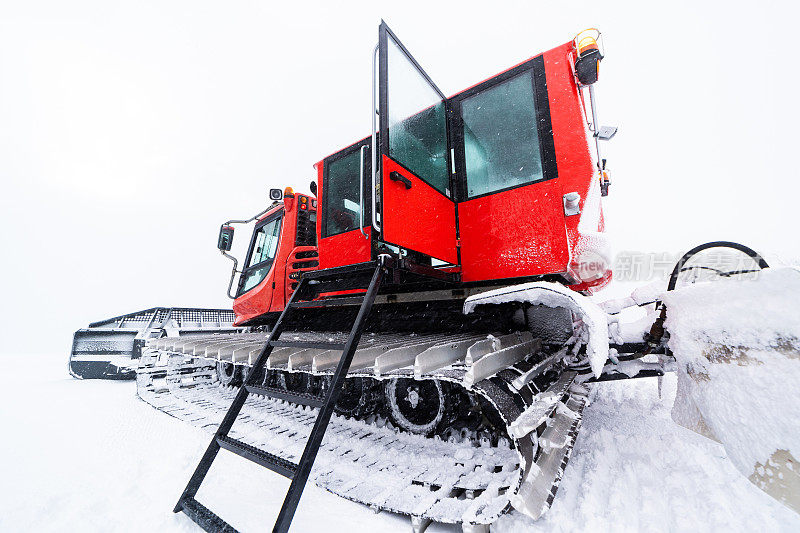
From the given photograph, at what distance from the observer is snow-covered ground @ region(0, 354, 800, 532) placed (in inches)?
60.3

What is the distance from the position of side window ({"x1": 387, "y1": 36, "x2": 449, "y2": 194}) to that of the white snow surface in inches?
72.6

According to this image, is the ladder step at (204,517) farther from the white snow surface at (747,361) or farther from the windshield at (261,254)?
the windshield at (261,254)

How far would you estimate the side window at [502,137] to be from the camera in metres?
2.58

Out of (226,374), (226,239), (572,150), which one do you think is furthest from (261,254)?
(572,150)

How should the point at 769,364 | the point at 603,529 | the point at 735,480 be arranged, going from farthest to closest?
the point at 735,480, the point at 603,529, the point at 769,364

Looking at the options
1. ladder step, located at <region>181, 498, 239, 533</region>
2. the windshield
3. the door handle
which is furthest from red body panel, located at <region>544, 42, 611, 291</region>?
the windshield

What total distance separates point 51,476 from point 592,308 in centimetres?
340

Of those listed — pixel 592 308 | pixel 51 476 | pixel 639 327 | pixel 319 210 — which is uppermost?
pixel 319 210

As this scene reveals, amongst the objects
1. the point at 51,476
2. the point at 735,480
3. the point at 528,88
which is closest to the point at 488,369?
the point at 735,480

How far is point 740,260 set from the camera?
1.99m

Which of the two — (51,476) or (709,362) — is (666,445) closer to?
(709,362)

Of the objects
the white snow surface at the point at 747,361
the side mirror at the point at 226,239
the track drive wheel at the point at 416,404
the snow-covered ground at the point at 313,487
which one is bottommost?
the snow-covered ground at the point at 313,487

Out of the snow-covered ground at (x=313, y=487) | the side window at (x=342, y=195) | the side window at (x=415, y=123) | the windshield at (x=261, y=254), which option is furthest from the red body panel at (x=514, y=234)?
the windshield at (x=261, y=254)

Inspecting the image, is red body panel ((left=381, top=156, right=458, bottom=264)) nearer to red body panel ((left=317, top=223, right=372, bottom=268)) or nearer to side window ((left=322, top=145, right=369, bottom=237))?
red body panel ((left=317, top=223, right=372, bottom=268))
